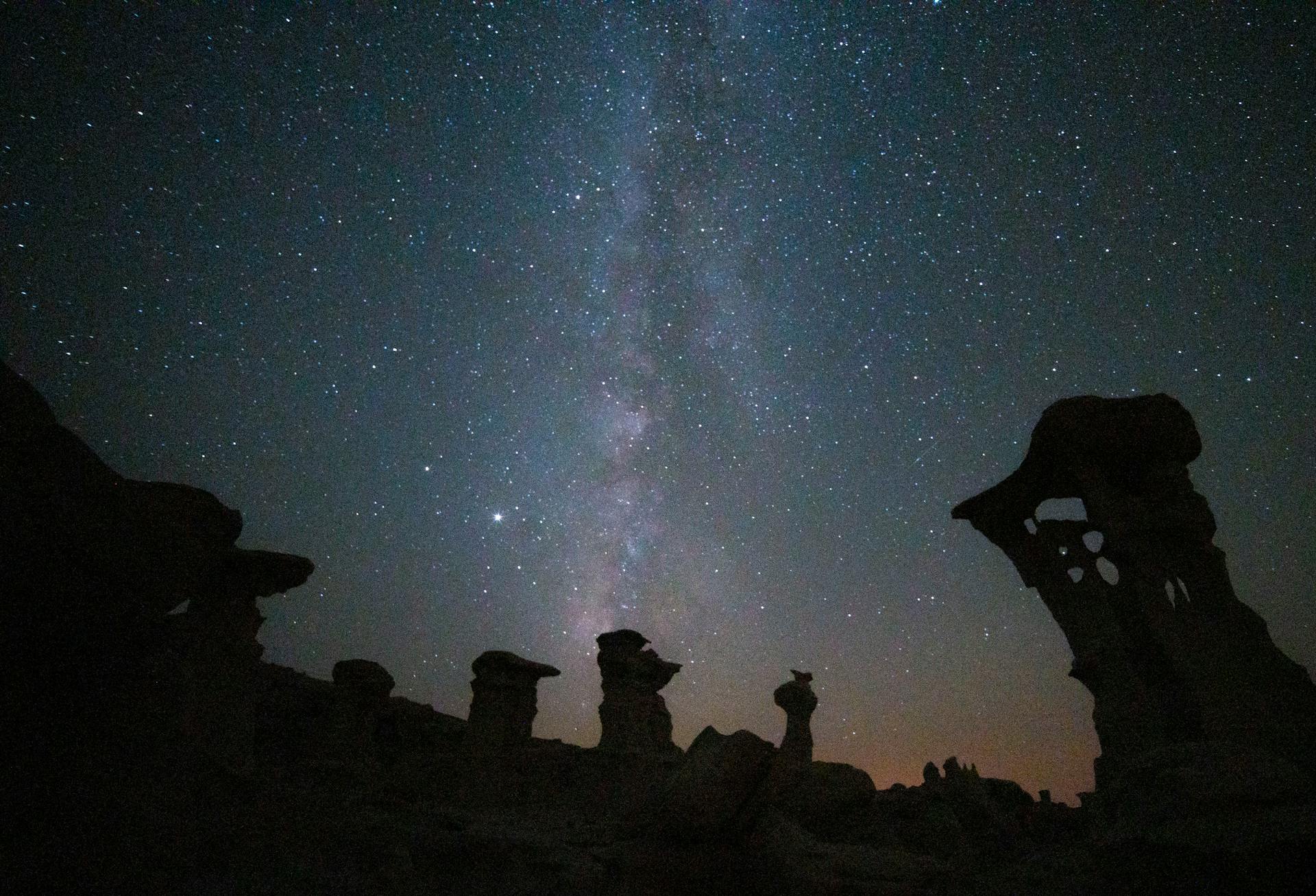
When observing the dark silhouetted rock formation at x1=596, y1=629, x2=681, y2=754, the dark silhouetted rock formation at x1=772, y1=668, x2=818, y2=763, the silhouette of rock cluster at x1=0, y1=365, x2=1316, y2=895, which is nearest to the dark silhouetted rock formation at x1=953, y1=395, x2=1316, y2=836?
the silhouette of rock cluster at x1=0, y1=365, x2=1316, y2=895

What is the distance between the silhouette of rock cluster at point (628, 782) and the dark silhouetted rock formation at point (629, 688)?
1.83 m

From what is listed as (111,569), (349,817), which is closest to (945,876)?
(349,817)

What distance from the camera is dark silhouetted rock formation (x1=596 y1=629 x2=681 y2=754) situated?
2023 cm

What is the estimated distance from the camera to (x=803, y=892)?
16.7 ft

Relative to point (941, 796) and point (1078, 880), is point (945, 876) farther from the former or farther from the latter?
point (941, 796)

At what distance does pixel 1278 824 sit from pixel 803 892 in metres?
4.79

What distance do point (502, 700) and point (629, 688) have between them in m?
4.51

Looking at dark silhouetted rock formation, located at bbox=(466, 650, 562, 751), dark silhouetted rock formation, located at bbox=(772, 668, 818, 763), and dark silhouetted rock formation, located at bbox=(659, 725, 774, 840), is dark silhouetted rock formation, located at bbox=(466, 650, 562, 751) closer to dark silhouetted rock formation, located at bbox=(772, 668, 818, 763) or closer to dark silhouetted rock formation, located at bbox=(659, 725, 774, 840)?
dark silhouetted rock formation, located at bbox=(772, 668, 818, 763)

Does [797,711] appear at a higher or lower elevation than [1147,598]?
lower

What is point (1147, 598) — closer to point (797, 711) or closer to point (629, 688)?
point (797, 711)

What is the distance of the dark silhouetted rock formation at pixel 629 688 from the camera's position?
20.2 m

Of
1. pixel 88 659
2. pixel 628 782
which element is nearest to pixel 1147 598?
pixel 628 782

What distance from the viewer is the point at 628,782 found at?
1858 cm

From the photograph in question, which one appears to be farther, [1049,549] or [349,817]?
[1049,549]
